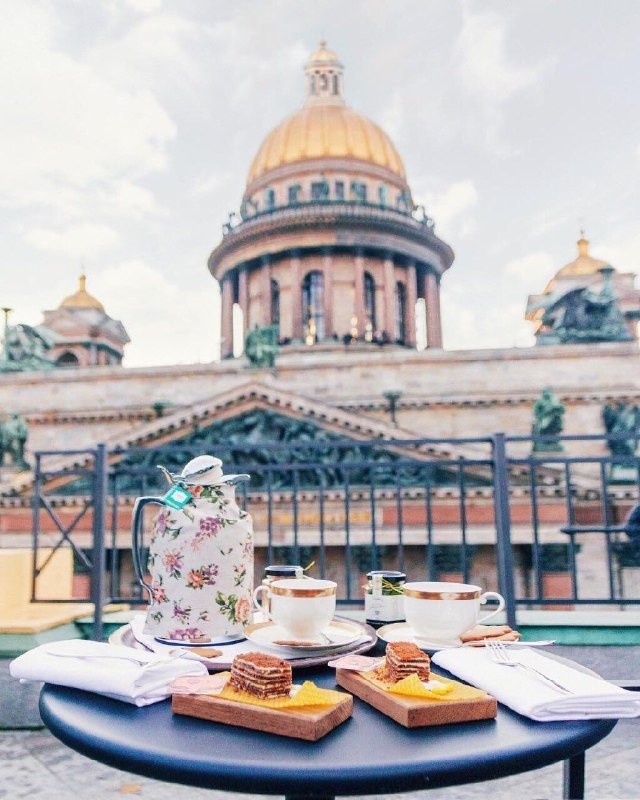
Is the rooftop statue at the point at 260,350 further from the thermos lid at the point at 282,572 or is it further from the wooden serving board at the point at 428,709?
the wooden serving board at the point at 428,709

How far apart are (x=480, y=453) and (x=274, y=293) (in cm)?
2048

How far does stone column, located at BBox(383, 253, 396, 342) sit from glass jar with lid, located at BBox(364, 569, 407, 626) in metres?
32.4

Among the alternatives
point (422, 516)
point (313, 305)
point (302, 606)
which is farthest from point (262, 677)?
point (313, 305)

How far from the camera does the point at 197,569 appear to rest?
81.6 inches

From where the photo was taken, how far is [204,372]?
25.3 m

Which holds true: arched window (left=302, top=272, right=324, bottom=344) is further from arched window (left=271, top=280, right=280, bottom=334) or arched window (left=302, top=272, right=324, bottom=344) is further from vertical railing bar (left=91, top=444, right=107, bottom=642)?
vertical railing bar (left=91, top=444, right=107, bottom=642)

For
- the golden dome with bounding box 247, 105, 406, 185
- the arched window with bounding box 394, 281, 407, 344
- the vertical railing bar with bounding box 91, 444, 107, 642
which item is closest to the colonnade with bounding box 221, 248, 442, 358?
the arched window with bounding box 394, 281, 407, 344

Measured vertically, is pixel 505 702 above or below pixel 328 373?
below

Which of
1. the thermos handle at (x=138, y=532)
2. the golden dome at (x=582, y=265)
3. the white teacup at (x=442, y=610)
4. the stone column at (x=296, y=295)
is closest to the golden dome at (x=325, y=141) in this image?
the stone column at (x=296, y=295)

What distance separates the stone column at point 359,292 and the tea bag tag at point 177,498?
105 ft

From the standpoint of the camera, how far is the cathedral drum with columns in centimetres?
3506

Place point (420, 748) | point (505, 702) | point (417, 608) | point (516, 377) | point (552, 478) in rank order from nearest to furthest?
point (420, 748), point (505, 702), point (417, 608), point (552, 478), point (516, 377)

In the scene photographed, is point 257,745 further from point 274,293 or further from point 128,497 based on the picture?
point 274,293

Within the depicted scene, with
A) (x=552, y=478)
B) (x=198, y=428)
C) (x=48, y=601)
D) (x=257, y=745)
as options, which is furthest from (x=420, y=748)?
(x=198, y=428)
